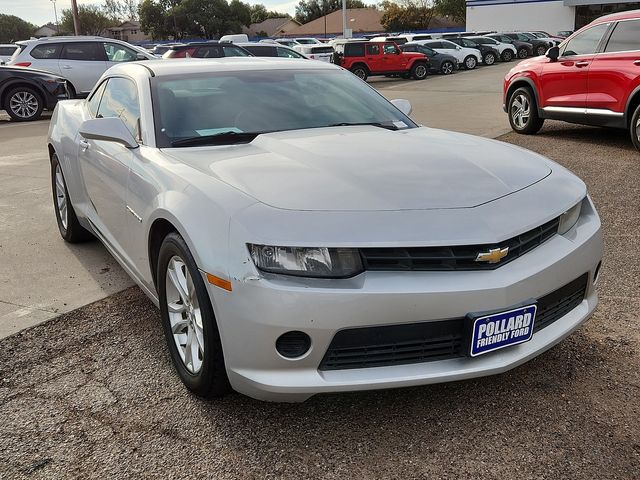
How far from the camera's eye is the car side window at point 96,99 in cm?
452

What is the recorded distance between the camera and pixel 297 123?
3.60m

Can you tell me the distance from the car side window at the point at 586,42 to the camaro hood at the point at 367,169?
609cm


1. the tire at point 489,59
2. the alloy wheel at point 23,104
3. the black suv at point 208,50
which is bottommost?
the alloy wheel at point 23,104

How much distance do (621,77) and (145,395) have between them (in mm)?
7420

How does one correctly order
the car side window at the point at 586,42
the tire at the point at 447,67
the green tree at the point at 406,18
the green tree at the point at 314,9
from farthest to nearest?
the green tree at the point at 314,9
the green tree at the point at 406,18
the tire at the point at 447,67
the car side window at the point at 586,42

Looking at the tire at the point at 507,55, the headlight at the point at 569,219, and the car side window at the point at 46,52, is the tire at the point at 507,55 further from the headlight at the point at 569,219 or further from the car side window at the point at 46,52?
the headlight at the point at 569,219

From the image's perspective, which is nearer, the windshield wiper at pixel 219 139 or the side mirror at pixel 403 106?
the windshield wiper at pixel 219 139

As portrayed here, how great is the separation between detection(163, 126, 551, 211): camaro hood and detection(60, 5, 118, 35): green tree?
317 ft

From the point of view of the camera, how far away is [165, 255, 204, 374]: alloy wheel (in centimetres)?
265

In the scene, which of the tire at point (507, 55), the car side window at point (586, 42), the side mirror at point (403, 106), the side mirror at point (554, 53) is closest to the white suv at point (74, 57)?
the side mirror at point (554, 53)

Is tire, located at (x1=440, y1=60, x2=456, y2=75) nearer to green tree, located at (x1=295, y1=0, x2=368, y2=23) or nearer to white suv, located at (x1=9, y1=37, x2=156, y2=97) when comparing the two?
white suv, located at (x1=9, y1=37, x2=156, y2=97)

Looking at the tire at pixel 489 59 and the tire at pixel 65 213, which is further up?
the tire at pixel 489 59

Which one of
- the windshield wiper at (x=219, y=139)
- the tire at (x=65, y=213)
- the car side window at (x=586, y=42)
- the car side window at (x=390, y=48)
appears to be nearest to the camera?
the windshield wiper at (x=219, y=139)

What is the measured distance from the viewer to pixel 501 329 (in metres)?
2.36
